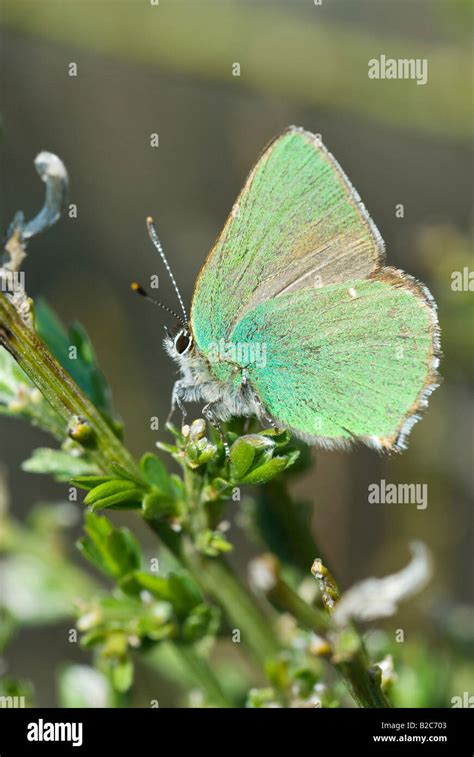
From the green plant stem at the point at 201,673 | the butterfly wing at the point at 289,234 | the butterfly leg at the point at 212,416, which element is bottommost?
the green plant stem at the point at 201,673

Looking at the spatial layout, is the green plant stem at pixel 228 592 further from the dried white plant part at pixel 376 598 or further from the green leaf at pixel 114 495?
the dried white plant part at pixel 376 598

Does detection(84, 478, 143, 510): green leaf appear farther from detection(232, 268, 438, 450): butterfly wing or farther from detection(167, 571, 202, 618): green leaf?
detection(232, 268, 438, 450): butterfly wing

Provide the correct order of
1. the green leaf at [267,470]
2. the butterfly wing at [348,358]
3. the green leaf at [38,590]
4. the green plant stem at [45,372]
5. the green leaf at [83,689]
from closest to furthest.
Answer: the green plant stem at [45,372] → the green leaf at [267,470] → the butterfly wing at [348,358] → the green leaf at [83,689] → the green leaf at [38,590]

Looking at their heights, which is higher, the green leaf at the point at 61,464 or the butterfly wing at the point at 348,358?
the butterfly wing at the point at 348,358

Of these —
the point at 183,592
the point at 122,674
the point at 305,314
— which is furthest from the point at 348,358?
the point at 122,674

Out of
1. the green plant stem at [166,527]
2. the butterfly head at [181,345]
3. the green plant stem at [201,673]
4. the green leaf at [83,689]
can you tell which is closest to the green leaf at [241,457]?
the green plant stem at [166,527]

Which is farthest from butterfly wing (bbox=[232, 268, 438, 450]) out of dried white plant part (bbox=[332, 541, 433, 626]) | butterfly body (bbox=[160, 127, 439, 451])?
dried white plant part (bbox=[332, 541, 433, 626])
